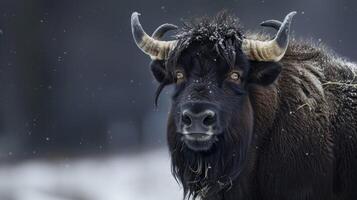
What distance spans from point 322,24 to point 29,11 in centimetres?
614

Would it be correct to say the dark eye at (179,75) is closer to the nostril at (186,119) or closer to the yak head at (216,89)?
the yak head at (216,89)

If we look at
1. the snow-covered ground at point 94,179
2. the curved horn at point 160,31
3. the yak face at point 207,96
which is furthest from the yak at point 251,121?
the snow-covered ground at point 94,179

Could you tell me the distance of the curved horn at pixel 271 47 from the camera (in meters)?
6.42

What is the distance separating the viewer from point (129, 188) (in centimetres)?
1304

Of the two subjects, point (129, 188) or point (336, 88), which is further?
point (129, 188)

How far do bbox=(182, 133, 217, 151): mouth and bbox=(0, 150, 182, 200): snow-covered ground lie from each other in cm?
549

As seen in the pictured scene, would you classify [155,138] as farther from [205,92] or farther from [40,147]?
[205,92]

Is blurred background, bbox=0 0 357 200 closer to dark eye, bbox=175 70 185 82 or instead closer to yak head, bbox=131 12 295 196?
yak head, bbox=131 12 295 196

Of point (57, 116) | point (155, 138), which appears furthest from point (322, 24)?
point (57, 116)

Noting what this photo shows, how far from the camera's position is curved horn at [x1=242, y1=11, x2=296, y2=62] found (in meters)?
6.42

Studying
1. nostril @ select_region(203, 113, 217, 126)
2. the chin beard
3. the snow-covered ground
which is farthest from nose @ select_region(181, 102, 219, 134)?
the snow-covered ground

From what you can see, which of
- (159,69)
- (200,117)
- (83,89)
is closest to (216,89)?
(200,117)

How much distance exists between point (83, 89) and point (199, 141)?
9.55 metres

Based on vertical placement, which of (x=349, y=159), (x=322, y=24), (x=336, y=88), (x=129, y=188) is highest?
(x=322, y=24)
